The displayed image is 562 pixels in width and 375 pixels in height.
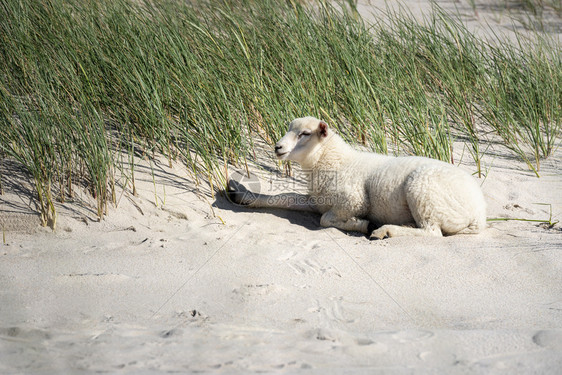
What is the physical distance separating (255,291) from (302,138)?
5.31 feet

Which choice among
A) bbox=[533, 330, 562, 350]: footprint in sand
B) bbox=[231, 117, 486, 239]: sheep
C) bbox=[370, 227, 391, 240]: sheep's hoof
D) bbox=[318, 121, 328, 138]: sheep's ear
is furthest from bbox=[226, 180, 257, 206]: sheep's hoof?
bbox=[533, 330, 562, 350]: footprint in sand

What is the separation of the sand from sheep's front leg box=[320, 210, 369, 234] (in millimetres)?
97

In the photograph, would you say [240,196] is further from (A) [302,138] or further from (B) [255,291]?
(B) [255,291]

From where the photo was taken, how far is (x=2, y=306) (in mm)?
3131

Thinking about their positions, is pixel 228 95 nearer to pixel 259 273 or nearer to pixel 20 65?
pixel 20 65

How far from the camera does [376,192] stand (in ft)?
14.6

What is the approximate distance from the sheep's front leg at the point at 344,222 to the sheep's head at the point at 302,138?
55cm

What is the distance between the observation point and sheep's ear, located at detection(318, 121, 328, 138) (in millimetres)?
4504

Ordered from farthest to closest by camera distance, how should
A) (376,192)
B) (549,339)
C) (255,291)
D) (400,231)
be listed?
(376,192) < (400,231) < (255,291) < (549,339)

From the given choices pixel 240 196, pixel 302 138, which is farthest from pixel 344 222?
pixel 240 196

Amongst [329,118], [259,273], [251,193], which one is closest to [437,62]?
[329,118]

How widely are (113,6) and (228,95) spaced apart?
5.74 ft

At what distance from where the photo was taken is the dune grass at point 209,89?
15.0 ft

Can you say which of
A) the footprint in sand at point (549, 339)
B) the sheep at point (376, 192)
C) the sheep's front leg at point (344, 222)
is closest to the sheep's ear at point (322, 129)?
the sheep at point (376, 192)
